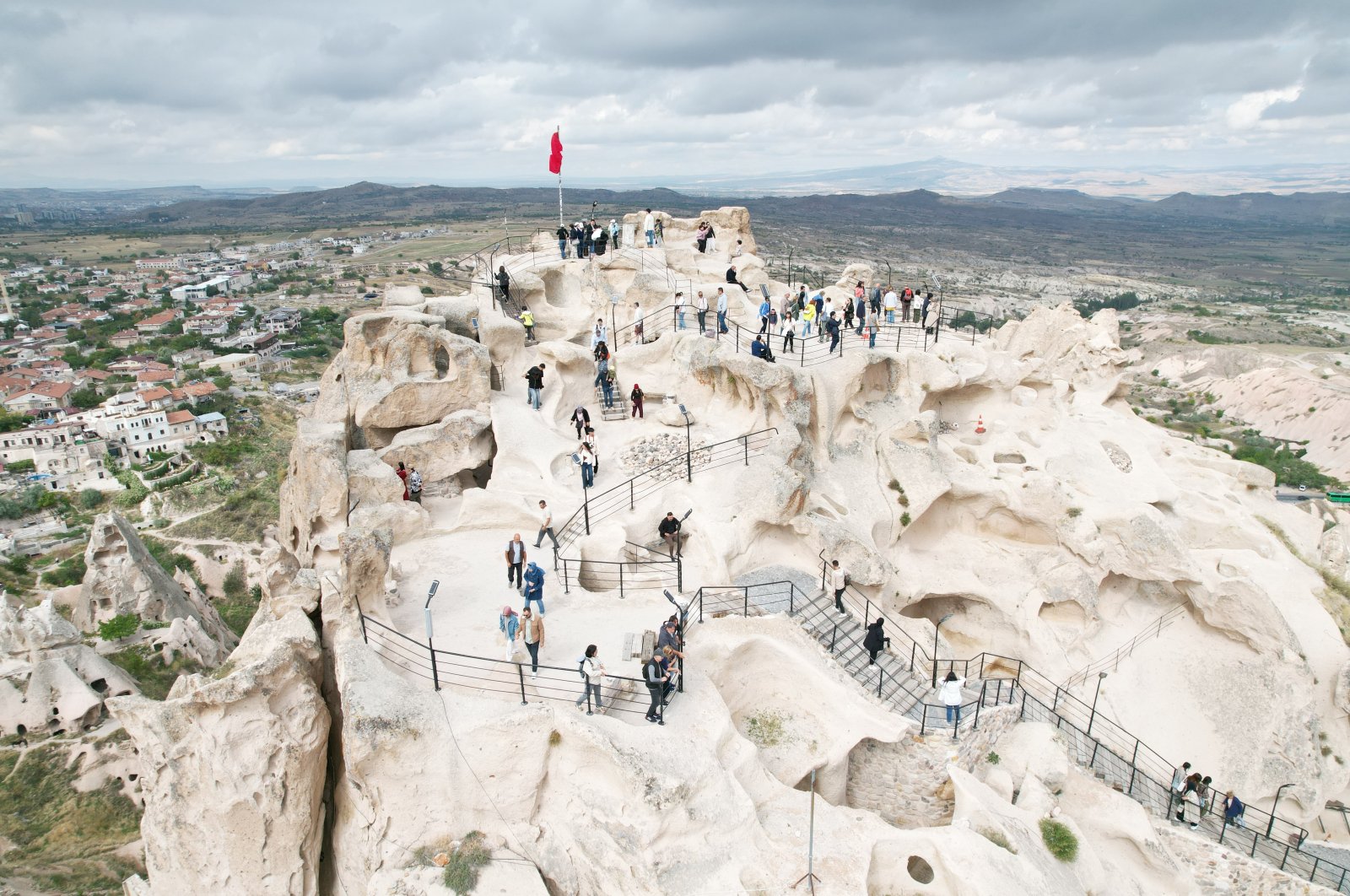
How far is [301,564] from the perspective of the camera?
67.6 feet

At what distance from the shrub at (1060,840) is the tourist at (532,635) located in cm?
894

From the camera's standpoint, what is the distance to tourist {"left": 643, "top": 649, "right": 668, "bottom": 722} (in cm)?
1234

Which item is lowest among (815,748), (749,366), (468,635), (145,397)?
(145,397)

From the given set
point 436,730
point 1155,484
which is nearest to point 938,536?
point 1155,484

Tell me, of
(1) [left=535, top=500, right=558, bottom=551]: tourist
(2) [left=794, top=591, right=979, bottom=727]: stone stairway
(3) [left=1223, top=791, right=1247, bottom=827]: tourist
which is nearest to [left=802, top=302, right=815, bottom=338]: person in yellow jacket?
(2) [left=794, top=591, right=979, bottom=727]: stone stairway

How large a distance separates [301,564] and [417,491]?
3329 mm

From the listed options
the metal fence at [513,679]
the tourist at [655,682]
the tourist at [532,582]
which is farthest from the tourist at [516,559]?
the tourist at [655,682]

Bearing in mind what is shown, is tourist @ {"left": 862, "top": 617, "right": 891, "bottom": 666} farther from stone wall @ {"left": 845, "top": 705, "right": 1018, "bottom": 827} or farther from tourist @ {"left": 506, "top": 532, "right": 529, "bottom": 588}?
tourist @ {"left": 506, "top": 532, "right": 529, "bottom": 588}

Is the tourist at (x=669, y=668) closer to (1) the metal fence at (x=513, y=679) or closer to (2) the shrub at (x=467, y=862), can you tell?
(1) the metal fence at (x=513, y=679)

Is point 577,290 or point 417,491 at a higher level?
point 577,290

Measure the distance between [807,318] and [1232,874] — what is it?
17.1 m

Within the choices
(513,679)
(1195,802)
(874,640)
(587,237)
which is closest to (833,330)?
(874,640)

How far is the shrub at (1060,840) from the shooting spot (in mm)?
13492

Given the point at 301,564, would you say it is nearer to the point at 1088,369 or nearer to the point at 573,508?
the point at 573,508
